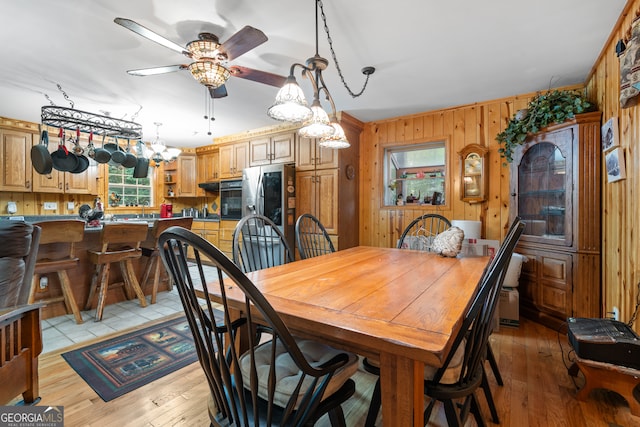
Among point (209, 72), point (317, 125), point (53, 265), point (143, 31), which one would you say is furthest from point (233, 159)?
point (317, 125)

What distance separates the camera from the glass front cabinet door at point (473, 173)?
329cm

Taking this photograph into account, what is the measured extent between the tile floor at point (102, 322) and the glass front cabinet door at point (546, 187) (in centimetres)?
368

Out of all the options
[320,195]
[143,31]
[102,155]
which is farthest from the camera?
[320,195]

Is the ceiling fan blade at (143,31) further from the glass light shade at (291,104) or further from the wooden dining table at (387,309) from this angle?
the wooden dining table at (387,309)

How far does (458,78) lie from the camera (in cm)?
277

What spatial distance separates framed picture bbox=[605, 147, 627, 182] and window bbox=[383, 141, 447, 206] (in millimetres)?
1580

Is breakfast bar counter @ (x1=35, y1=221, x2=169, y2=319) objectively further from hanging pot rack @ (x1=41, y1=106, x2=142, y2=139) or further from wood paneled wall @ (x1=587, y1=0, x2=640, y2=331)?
wood paneled wall @ (x1=587, y1=0, x2=640, y2=331)

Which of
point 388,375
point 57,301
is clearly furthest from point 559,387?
point 57,301

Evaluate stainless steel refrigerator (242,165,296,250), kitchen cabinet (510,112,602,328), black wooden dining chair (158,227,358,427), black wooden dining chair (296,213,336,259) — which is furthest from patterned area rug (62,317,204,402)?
kitchen cabinet (510,112,602,328)

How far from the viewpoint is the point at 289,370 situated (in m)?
1.02

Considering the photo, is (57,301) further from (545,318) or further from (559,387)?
(545,318)

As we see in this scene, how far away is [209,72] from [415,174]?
2928 mm

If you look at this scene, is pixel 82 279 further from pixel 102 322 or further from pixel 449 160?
pixel 449 160

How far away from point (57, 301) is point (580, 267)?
4.70 metres
